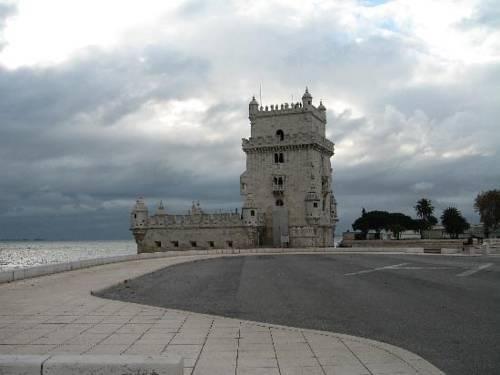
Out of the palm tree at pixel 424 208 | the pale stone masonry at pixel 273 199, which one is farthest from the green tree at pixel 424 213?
the pale stone masonry at pixel 273 199

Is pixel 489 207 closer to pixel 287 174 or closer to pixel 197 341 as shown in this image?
pixel 287 174

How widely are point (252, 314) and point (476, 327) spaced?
473cm

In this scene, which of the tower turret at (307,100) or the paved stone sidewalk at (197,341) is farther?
the tower turret at (307,100)

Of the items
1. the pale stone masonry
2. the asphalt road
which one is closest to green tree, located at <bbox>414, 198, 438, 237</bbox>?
the pale stone masonry

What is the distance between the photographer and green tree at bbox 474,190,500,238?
85938mm

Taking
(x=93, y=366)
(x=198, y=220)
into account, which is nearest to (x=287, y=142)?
(x=198, y=220)

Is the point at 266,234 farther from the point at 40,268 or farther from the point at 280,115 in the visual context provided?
the point at 40,268

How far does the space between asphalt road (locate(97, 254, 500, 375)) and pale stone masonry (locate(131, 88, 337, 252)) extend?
3426 cm

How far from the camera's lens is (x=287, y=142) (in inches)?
2346

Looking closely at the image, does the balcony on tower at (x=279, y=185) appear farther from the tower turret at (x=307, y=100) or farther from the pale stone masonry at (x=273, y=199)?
the tower turret at (x=307, y=100)

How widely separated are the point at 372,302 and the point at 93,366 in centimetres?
1017

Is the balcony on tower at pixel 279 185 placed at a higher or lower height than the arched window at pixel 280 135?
lower

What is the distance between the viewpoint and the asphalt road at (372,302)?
9.18 meters

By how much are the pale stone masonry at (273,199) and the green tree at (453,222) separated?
49.8 meters
